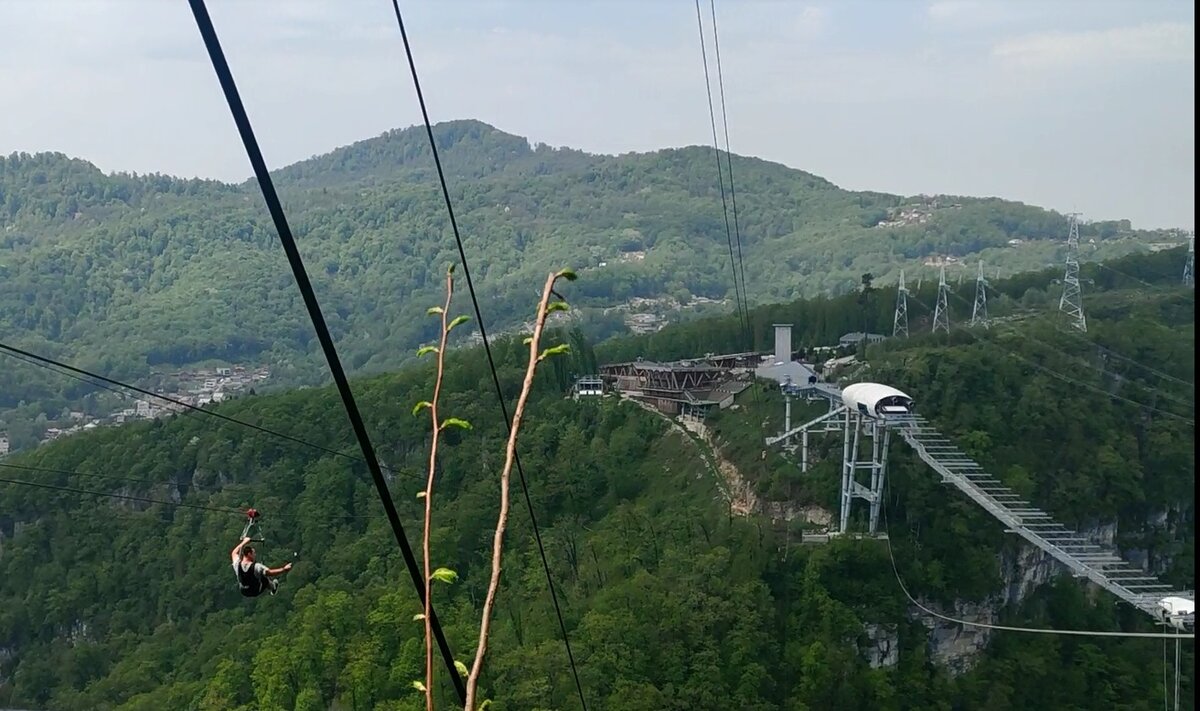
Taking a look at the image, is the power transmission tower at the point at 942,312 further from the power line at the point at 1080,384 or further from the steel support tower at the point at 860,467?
the steel support tower at the point at 860,467

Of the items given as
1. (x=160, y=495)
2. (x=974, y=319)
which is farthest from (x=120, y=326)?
(x=974, y=319)

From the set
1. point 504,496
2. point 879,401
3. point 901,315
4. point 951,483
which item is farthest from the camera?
point 901,315

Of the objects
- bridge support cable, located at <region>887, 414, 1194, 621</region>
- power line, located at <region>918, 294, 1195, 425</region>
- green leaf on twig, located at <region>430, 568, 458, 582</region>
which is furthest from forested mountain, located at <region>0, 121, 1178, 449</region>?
green leaf on twig, located at <region>430, 568, 458, 582</region>

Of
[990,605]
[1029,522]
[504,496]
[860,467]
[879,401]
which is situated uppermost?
[504,496]

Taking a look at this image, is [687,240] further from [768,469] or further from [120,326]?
[768,469]

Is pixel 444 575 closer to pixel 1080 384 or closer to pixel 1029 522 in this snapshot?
pixel 1029 522

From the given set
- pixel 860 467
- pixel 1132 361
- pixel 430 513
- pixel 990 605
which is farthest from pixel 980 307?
pixel 430 513

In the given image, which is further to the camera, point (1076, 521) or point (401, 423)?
point (401, 423)
